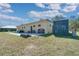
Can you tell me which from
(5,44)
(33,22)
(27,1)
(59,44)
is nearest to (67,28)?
(59,44)

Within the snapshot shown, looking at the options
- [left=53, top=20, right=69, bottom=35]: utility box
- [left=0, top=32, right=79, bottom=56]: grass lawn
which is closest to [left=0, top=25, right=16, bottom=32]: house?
[left=0, top=32, right=79, bottom=56]: grass lawn

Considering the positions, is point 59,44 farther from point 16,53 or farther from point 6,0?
point 6,0

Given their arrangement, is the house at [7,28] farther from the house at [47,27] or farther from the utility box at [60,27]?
the utility box at [60,27]

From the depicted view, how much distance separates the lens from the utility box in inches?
75.5

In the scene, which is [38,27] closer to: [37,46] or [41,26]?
[41,26]

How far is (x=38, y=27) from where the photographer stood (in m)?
1.93

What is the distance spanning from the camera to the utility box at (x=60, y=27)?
75.5 inches

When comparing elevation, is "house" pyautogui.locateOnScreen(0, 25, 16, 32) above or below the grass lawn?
above

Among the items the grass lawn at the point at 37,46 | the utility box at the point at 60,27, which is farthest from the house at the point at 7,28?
the utility box at the point at 60,27

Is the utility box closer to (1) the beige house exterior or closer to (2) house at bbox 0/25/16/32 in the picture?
(1) the beige house exterior

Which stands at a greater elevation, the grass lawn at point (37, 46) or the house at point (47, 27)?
the house at point (47, 27)

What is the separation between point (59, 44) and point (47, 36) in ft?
0.46

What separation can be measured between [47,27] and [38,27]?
0.09 meters

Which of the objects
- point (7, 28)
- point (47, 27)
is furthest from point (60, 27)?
point (7, 28)
